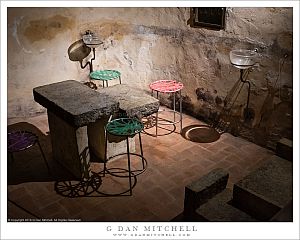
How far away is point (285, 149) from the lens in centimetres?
399

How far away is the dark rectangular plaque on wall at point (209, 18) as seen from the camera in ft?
16.9

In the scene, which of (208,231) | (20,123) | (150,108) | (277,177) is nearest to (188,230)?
(208,231)

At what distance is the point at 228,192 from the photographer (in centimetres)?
386

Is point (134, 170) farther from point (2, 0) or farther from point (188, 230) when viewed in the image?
point (2, 0)

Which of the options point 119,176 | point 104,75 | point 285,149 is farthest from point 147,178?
point 104,75

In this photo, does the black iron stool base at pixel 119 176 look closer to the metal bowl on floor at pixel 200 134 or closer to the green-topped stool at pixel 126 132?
the green-topped stool at pixel 126 132

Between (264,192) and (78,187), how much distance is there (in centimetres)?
214

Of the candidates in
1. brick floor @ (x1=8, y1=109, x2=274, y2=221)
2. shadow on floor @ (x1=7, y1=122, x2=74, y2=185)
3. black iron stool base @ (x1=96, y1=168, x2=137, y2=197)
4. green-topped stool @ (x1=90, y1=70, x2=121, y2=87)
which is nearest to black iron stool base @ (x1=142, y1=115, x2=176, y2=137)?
brick floor @ (x1=8, y1=109, x2=274, y2=221)

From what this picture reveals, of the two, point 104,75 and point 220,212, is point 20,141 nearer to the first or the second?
point 104,75

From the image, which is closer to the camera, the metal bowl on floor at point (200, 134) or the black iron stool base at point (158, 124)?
the metal bowl on floor at point (200, 134)

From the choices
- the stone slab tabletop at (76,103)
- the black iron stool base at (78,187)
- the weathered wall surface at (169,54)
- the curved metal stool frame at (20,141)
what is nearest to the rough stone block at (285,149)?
the weathered wall surface at (169,54)

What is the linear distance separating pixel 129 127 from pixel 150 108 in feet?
1.97

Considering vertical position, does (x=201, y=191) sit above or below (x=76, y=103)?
below

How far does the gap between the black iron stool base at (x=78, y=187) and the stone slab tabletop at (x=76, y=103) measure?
2.81 ft
